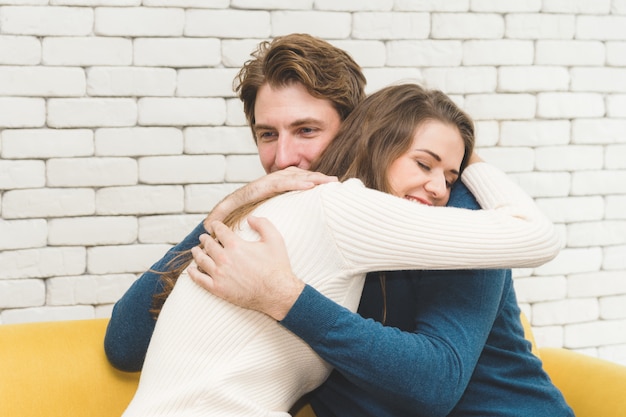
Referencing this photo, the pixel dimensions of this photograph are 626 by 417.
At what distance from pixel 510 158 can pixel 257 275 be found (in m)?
1.58

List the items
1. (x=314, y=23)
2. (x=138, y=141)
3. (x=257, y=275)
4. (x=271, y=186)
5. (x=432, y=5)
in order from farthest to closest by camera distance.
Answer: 1. (x=432, y=5)
2. (x=314, y=23)
3. (x=138, y=141)
4. (x=271, y=186)
5. (x=257, y=275)

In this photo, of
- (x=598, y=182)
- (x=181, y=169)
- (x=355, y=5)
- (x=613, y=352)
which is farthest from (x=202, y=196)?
(x=613, y=352)

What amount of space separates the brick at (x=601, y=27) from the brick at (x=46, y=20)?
5.21ft

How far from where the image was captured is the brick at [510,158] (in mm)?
2428

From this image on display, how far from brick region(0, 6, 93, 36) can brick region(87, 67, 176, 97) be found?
0.12 meters

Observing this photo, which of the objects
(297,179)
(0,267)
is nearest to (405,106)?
(297,179)

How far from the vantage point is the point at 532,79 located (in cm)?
246

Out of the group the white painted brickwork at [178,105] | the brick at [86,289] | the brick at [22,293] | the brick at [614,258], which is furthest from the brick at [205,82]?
the brick at [614,258]

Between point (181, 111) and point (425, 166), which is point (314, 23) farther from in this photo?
point (425, 166)

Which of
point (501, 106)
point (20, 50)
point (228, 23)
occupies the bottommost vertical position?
point (501, 106)

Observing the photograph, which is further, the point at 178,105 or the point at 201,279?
the point at 178,105

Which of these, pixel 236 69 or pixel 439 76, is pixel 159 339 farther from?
pixel 439 76

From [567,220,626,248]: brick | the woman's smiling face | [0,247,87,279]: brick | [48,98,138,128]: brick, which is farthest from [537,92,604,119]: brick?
[0,247,87,279]: brick

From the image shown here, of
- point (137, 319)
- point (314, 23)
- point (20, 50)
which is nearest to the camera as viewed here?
point (137, 319)
